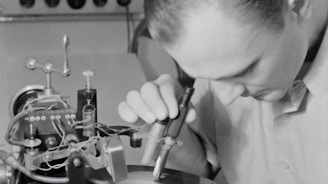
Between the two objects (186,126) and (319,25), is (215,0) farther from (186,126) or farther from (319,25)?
(186,126)

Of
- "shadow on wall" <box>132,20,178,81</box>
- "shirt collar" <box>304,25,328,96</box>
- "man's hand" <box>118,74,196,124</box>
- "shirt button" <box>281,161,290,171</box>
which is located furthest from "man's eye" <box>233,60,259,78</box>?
"shadow on wall" <box>132,20,178,81</box>

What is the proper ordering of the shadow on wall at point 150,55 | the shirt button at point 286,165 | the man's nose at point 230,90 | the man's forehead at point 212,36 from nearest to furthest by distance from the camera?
the man's forehead at point 212,36
the man's nose at point 230,90
the shirt button at point 286,165
the shadow on wall at point 150,55

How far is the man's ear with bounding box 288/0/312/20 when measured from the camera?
30.5 inches

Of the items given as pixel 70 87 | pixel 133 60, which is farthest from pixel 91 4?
pixel 70 87

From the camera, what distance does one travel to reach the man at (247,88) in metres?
0.72

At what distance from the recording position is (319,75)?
934 mm

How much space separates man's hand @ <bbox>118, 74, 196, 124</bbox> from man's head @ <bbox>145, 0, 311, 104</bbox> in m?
0.07

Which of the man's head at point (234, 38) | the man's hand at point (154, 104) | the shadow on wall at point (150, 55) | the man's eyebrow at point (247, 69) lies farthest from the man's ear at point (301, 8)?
the shadow on wall at point (150, 55)

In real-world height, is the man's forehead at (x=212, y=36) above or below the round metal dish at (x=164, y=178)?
above

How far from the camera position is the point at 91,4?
2.18 metres

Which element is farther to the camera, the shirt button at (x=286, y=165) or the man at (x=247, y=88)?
the shirt button at (x=286, y=165)

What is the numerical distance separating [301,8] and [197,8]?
0.20 meters

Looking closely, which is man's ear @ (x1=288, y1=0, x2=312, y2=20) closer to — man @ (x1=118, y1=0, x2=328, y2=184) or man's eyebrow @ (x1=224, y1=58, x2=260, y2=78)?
man @ (x1=118, y1=0, x2=328, y2=184)

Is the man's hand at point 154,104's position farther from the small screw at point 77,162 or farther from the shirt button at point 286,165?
the shirt button at point 286,165
